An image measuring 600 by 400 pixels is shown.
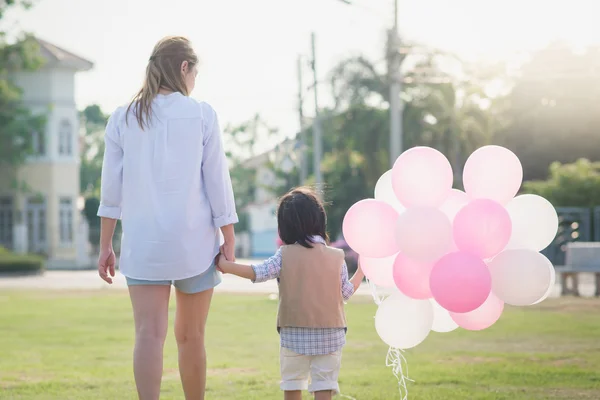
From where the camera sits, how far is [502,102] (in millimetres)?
51469

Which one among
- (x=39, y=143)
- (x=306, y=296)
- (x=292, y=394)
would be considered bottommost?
(x=292, y=394)

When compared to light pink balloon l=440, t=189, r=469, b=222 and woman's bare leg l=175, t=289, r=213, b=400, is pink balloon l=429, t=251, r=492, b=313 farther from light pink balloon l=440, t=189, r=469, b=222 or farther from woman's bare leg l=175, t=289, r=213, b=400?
woman's bare leg l=175, t=289, r=213, b=400

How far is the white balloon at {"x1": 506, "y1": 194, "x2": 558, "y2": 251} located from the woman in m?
1.64

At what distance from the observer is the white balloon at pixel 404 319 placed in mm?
5773

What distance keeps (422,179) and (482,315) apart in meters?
0.82

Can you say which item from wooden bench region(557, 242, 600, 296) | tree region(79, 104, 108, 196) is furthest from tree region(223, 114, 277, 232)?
wooden bench region(557, 242, 600, 296)

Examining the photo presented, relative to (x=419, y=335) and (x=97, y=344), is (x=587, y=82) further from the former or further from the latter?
(x=419, y=335)

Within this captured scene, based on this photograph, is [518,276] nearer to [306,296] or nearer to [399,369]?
[399,369]

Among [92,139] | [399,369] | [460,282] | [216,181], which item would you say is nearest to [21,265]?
[399,369]

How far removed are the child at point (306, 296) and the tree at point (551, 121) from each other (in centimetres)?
4574

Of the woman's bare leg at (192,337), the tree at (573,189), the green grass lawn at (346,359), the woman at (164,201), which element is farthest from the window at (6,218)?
the woman at (164,201)

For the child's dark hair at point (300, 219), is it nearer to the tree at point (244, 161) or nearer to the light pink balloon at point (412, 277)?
the light pink balloon at point (412, 277)

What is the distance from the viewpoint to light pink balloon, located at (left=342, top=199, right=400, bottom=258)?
5711mm

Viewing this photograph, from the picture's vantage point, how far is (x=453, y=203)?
576 cm
